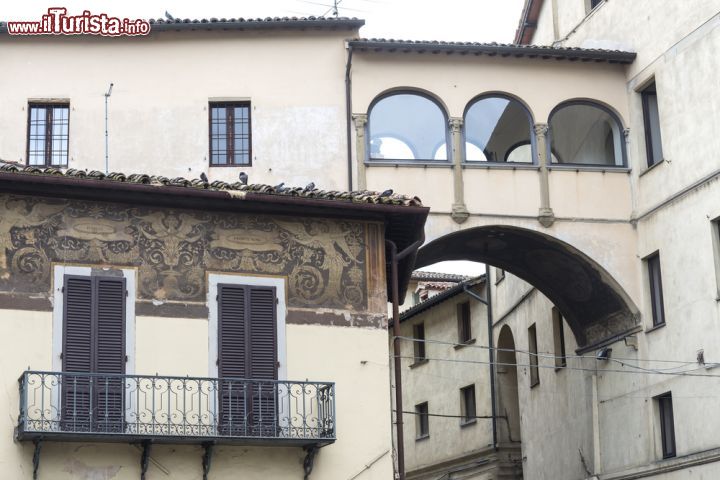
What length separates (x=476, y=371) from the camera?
40.9m

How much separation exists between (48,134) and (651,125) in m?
12.1

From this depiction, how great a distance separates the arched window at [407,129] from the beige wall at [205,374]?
9475 millimetres

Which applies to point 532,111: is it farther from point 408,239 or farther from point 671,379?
point 408,239

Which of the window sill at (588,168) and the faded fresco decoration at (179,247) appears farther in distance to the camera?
the window sill at (588,168)

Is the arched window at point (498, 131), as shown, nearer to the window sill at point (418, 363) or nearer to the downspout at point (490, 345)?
the downspout at point (490, 345)

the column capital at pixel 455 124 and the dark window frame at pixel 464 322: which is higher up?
the column capital at pixel 455 124

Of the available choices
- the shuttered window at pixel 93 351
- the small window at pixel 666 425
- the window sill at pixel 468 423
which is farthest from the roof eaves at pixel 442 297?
the shuttered window at pixel 93 351

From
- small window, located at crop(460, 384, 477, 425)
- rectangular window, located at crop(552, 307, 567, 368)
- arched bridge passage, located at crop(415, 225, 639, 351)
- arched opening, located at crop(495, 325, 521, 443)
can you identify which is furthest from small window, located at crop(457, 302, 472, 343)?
arched bridge passage, located at crop(415, 225, 639, 351)

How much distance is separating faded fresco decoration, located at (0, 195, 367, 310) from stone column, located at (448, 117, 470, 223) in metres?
8.38

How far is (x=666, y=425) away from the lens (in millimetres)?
29047

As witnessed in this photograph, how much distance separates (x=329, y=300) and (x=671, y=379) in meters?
10.4

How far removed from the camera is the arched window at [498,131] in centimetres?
2989

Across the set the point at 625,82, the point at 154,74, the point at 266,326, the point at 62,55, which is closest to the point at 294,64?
the point at 154,74

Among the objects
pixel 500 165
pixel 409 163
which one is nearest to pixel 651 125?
pixel 500 165
